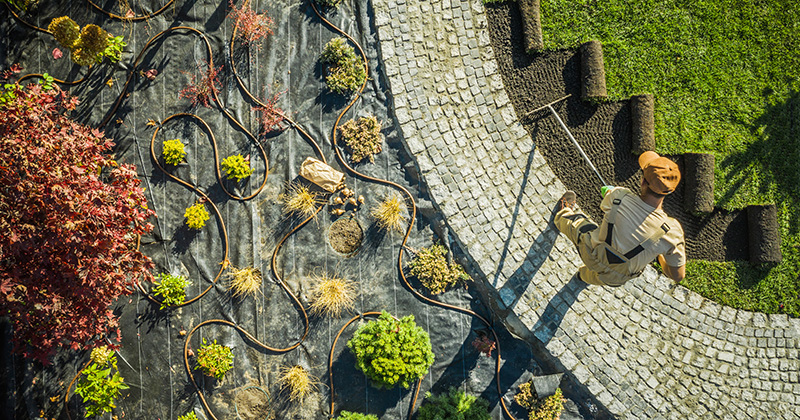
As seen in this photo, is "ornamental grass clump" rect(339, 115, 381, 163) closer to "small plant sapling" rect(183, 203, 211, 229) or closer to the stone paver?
the stone paver

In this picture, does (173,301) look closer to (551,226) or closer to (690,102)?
(551,226)

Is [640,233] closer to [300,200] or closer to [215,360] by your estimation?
[300,200]

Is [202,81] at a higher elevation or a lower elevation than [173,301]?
higher

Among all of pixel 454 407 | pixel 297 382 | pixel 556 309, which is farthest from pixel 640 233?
pixel 297 382

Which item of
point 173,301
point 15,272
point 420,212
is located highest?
point 15,272

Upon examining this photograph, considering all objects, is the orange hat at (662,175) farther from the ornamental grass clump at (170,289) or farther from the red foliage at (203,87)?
the ornamental grass clump at (170,289)

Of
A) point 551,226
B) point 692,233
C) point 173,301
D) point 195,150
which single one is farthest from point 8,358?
point 692,233

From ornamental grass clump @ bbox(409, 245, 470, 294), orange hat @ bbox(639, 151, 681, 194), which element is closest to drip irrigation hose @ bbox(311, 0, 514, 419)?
ornamental grass clump @ bbox(409, 245, 470, 294)
